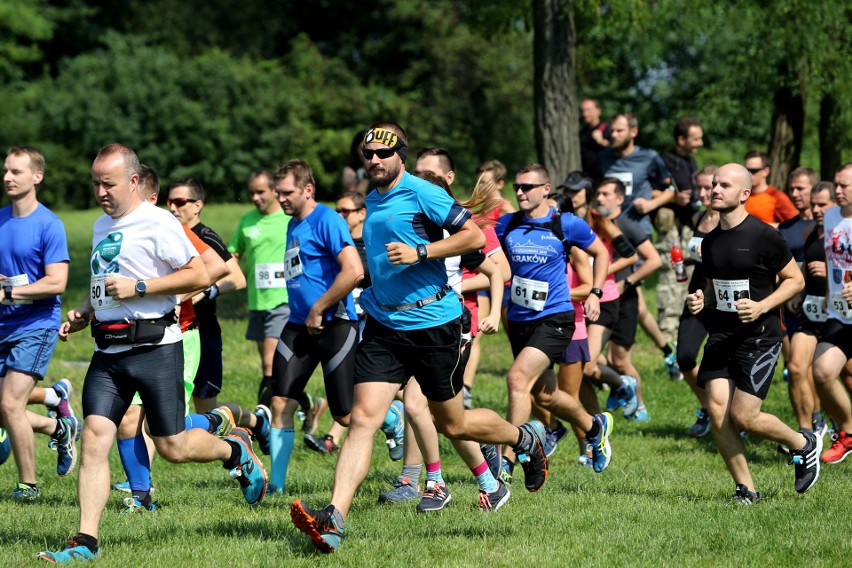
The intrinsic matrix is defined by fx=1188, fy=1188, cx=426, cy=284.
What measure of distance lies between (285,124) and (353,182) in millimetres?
32082

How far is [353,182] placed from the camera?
13.0 meters

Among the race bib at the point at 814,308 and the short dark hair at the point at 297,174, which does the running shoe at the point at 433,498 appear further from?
the race bib at the point at 814,308

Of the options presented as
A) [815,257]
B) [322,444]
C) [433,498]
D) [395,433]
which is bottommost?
[322,444]

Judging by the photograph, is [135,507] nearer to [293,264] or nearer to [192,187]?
[293,264]

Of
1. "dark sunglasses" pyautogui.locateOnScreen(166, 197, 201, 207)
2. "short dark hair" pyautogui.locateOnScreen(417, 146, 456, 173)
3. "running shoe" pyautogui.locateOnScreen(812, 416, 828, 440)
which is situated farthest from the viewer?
"running shoe" pyautogui.locateOnScreen(812, 416, 828, 440)

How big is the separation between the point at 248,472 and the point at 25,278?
2137 mm

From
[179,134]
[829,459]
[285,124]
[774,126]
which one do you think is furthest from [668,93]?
[829,459]

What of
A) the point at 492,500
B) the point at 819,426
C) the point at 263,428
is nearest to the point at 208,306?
the point at 263,428

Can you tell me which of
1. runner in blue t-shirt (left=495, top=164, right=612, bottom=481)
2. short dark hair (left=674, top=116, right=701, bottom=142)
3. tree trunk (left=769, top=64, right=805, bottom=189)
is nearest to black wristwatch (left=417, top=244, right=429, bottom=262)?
runner in blue t-shirt (left=495, top=164, right=612, bottom=481)

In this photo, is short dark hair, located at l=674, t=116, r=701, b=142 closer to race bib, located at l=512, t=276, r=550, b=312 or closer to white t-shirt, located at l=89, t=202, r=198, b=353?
race bib, located at l=512, t=276, r=550, b=312

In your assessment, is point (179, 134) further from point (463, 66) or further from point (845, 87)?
point (845, 87)

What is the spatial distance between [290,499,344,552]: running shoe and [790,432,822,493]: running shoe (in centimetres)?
312

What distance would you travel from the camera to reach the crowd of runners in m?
6.29

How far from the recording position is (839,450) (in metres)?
9.31
